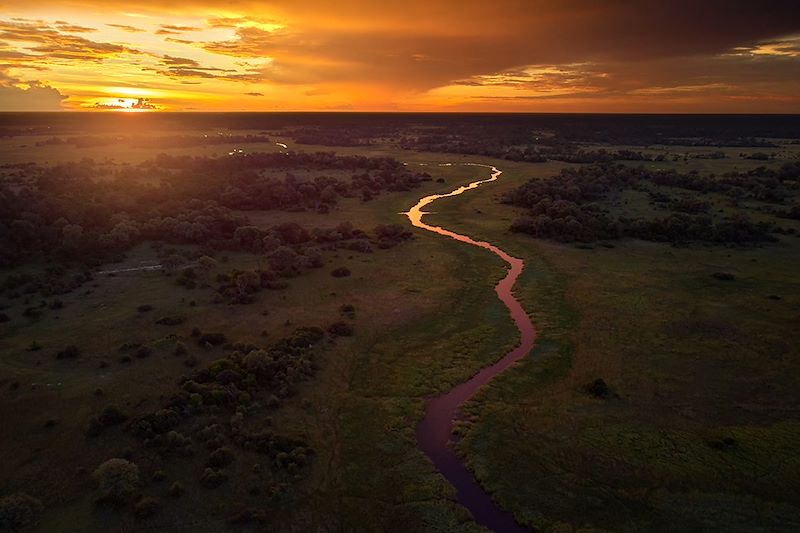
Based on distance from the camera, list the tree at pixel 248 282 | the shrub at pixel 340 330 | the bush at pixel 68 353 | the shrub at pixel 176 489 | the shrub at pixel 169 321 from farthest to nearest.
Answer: the tree at pixel 248 282, the shrub at pixel 169 321, the shrub at pixel 340 330, the bush at pixel 68 353, the shrub at pixel 176 489

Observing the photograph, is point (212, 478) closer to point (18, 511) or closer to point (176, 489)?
point (176, 489)

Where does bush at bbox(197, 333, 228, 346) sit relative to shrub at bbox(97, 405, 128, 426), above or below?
above

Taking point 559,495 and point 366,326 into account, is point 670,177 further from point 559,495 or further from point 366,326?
point 559,495

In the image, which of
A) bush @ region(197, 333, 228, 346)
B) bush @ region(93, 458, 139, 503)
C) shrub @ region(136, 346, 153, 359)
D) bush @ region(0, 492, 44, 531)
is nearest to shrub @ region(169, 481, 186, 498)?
bush @ region(93, 458, 139, 503)

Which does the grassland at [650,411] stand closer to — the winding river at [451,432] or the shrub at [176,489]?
the winding river at [451,432]

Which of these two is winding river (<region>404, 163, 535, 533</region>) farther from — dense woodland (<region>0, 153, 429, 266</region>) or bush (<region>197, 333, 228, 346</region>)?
dense woodland (<region>0, 153, 429, 266</region>)

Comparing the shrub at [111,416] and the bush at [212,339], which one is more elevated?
the bush at [212,339]

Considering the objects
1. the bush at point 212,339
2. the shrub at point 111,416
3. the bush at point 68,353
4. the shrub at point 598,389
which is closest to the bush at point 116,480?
the shrub at point 111,416
